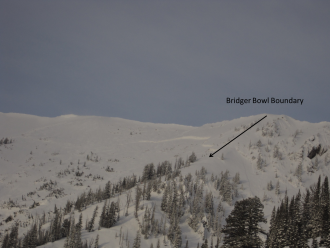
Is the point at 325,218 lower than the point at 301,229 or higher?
higher

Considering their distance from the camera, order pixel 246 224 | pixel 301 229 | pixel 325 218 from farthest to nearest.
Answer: pixel 325 218
pixel 301 229
pixel 246 224

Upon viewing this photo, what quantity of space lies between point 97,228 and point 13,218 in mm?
72310

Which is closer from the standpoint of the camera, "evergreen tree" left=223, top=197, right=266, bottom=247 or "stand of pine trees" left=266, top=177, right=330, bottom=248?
"evergreen tree" left=223, top=197, right=266, bottom=247

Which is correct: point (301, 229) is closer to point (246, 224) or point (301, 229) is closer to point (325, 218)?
point (325, 218)

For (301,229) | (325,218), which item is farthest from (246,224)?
(325,218)

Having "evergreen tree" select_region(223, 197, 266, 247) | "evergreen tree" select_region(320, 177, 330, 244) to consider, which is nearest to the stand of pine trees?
"evergreen tree" select_region(320, 177, 330, 244)

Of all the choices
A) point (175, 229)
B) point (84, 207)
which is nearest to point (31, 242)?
point (84, 207)

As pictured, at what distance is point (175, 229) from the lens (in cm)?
11756

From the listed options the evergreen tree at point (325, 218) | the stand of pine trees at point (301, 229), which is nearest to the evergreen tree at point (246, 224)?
the stand of pine trees at point (301, 229)

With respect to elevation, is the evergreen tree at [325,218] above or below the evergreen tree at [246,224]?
below

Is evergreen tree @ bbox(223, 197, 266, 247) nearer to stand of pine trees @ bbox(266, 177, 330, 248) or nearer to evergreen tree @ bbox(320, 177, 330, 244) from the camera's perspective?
stand of pine trees @ bbox(266, 177, 330, 248)

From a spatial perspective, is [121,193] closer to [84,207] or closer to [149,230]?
[84,207]

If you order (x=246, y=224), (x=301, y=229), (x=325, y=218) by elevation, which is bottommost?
(x=301, y=229)

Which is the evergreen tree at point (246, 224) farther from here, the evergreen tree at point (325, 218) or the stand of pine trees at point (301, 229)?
the evergreen tree at point (325, 218)
